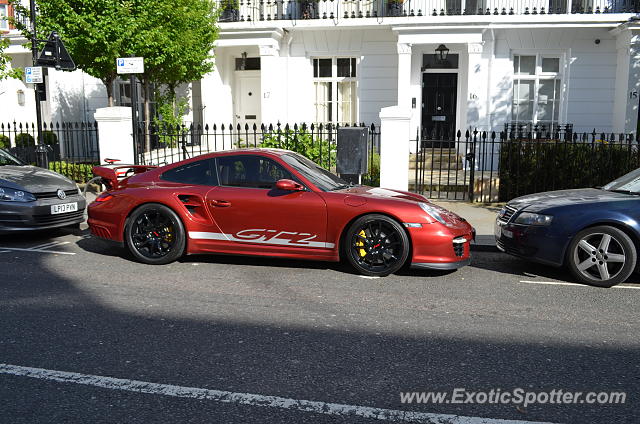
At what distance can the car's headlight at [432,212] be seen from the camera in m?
6.55

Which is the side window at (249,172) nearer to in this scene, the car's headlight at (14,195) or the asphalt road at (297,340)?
the asphalt road at (297,340)

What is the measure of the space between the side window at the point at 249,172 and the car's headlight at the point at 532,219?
2777mm

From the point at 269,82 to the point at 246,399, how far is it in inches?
601

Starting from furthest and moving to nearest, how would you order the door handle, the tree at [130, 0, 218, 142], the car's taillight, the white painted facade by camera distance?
the white painted facade
the tree at [130, 0, 218, 142]
the car's taillight
the door handle

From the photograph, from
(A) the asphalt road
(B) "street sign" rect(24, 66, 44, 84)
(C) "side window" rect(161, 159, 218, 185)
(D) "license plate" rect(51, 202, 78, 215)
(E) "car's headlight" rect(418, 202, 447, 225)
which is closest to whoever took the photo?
(A) the asphalt road

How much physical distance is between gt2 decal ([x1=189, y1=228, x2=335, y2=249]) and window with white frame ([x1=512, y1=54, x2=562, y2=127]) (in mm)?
13162

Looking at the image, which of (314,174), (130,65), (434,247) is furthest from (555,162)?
(130,65)

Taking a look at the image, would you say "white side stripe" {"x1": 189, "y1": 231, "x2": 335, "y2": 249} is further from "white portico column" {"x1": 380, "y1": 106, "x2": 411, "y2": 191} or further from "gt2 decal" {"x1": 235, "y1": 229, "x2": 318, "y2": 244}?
"white portico column" {"x1": 380, "y1": 106, "x2": 411, "y2": 191}

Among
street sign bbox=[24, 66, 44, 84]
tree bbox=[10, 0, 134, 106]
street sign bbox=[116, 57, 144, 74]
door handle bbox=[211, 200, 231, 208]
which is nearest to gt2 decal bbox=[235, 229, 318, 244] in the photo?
door handle bbox=[211, 200, 231, 208]

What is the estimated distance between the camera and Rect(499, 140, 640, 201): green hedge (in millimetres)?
11250

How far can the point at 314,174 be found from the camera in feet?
23.9

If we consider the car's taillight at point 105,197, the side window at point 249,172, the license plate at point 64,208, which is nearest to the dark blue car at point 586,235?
the side window at point 249,172

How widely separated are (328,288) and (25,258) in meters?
4.14

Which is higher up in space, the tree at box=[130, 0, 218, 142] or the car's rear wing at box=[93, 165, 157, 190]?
the tree at box=[130, 0, 218, 142]
